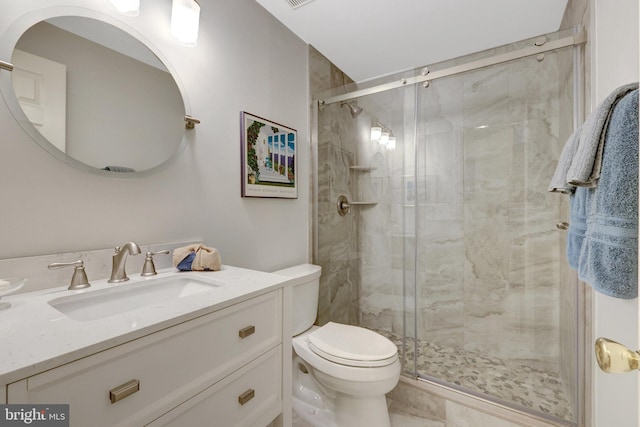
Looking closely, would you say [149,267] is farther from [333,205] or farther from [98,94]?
[333,205]

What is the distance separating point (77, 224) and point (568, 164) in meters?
1.63

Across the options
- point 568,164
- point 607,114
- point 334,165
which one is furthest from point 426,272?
point 607,114

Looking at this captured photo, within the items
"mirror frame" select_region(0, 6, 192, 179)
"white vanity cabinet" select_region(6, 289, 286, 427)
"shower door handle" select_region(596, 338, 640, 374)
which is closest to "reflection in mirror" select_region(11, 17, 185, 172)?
"mirror frame" select_region(0, 6, 192, 179)

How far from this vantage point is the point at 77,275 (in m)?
0.86

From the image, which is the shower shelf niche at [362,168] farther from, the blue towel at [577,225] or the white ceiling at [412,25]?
the blue towel at [577,225]

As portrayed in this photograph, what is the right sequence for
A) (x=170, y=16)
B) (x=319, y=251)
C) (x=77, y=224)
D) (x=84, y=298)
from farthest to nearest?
(x=319, y=251)
(x=170, y=16)
(x=77, y=224)
(x=84, y=298)

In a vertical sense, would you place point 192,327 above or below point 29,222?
below

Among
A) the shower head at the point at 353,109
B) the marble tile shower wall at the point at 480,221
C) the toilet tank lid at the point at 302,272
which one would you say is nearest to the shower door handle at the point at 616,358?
the toilet tank lid at the point at 302,272

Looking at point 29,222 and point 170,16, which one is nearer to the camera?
point 29,222

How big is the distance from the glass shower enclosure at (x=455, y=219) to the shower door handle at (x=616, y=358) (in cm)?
147

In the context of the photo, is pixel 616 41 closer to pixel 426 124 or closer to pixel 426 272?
pixel 426 124

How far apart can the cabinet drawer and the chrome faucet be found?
498 millimetres

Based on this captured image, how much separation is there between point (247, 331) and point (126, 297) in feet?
1.40

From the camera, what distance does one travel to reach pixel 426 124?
202 cm
